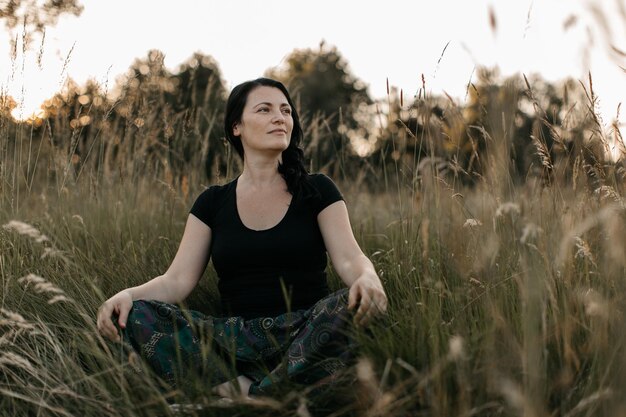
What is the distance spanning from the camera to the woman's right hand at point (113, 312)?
2.11 metres

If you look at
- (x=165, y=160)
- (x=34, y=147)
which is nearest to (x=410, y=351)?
Result: (x=165, y=160)

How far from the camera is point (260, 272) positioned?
251cm

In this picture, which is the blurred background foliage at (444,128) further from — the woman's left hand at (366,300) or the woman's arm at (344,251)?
the woman's left hand at (366,300)

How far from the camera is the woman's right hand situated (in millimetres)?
2111

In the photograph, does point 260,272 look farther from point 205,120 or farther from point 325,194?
point 205,120

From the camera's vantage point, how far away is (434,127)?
7.23 ft

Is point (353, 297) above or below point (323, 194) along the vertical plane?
below

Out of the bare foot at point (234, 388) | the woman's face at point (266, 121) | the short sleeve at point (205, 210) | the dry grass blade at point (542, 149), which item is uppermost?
the woman's face at point (266, 121)

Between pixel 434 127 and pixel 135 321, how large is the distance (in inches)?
46.8

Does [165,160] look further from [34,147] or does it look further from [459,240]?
[459,240]

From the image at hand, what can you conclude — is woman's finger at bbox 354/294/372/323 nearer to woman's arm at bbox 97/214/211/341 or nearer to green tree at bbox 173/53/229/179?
woman's arm at bbox 97/214/211/341

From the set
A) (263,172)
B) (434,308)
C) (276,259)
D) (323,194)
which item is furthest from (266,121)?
(434,308)

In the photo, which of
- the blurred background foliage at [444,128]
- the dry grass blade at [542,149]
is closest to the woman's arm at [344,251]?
the blurred background foliage at [444,128]

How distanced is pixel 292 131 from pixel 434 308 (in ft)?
4.40
